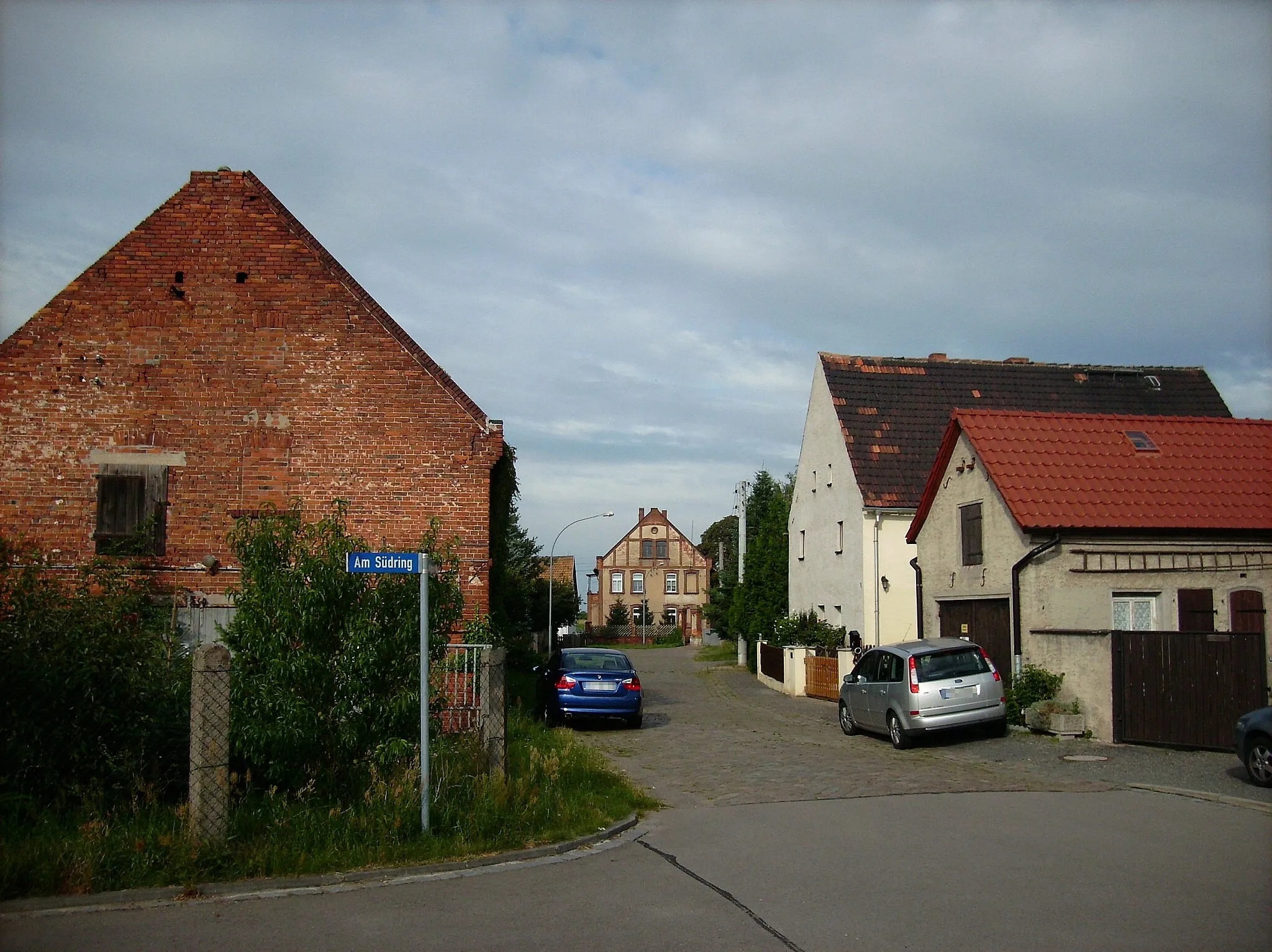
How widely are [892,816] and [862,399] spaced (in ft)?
68.5

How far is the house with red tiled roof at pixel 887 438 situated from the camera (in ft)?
91.1

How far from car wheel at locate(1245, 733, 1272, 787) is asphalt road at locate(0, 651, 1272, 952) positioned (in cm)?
124

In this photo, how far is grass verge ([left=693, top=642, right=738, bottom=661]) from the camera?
53.8 meters

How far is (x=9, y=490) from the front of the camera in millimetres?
17344

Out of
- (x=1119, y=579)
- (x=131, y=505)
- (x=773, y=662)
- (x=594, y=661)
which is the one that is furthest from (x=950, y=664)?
(x=773, y=662)

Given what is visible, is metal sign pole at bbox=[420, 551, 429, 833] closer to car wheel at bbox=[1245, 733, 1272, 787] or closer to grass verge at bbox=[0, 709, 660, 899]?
grass verge at bbox=[0, 709, 660, 899]

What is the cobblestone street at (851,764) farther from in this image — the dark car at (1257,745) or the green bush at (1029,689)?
the green bush at (1029,689)

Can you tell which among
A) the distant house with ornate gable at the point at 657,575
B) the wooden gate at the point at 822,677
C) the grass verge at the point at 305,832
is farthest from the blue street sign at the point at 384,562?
the distant house with ornate gable at the point at 657,575

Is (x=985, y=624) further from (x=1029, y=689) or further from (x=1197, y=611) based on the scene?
(x=1197, y=611)

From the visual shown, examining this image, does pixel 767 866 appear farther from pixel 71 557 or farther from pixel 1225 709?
pixel 71 557

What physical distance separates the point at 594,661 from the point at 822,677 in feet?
28.0

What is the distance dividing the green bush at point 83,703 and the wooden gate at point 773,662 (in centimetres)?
2211

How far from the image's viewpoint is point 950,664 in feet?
55.9

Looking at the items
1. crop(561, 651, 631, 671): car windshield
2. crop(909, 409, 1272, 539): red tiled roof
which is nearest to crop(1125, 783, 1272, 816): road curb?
crop(909, 409, 1272, 539): red tiled roof
